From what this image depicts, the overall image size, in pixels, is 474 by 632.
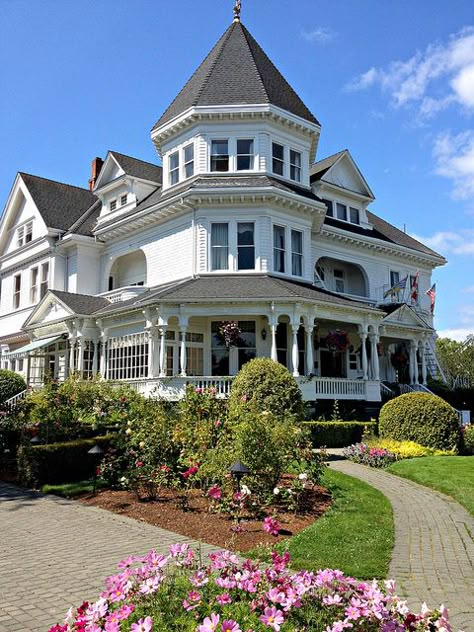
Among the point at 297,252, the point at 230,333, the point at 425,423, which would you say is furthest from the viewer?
the point at 297,252

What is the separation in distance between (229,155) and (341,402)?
11912mm

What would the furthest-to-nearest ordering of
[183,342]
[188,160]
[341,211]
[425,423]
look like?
[341,211] → [188,160] → [183,342] → [425,423]

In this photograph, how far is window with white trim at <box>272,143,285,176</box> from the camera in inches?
1021

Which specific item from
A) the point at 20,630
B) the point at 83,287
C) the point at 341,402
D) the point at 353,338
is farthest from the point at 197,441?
the point at 83,287

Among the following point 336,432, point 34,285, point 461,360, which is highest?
point 34,285

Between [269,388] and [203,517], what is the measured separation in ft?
24.9

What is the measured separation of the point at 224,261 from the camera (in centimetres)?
2422

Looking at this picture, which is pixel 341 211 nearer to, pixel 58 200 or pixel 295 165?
pixel 295 165

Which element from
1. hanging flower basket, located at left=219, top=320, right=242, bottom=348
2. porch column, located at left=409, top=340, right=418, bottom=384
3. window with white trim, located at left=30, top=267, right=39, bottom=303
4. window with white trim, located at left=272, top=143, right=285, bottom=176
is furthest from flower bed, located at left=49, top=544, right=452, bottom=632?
window with white trim, located at left=30, top=267, right=39, bottom=303

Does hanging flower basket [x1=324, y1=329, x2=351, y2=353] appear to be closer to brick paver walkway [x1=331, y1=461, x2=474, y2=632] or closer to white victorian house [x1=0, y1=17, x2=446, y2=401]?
white victorian house [x1=0, y1=17, x2=446, y2=401]

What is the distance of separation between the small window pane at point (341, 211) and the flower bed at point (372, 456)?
750 inches

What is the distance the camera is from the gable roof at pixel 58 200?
32875 mm

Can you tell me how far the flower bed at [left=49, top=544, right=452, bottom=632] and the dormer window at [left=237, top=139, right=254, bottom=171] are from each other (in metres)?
22.8

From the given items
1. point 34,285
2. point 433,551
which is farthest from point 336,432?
point 34,285
